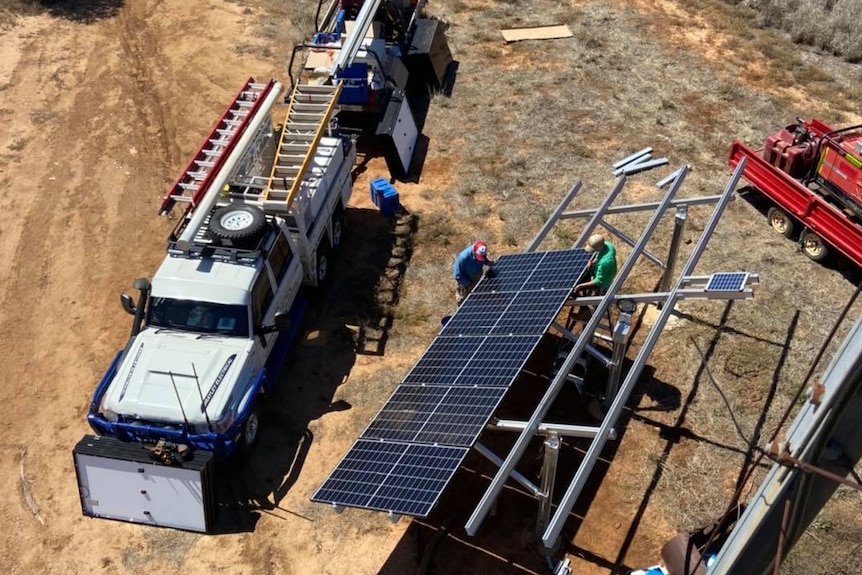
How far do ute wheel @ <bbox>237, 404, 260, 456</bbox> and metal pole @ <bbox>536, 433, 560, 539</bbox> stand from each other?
4.84 metres

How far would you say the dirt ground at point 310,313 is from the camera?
36.2 ft

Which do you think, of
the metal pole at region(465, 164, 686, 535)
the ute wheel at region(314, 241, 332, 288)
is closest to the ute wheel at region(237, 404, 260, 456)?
the ute wheel at region(314, 241, 332, 288)

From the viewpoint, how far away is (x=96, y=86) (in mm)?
21672

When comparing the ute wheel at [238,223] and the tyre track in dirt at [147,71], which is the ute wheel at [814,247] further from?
the tyre track in dirt at [147,71]

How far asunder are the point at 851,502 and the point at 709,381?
285cm

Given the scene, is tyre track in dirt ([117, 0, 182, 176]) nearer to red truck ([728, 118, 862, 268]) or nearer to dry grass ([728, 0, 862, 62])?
red truck ([728, 118, 862, 268])

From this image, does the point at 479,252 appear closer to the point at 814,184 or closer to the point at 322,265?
the point at 322,265

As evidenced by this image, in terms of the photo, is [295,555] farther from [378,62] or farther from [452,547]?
[378,62]

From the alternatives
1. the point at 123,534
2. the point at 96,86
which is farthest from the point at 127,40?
the point at 123,534

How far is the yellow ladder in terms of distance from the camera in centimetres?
1316

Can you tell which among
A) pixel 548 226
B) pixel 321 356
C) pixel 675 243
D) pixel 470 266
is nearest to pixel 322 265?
pixel 321 356

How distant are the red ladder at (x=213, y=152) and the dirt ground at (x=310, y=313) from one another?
129 inches

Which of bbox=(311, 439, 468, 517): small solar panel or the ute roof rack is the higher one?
the ute roof rack

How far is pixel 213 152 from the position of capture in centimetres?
1419
